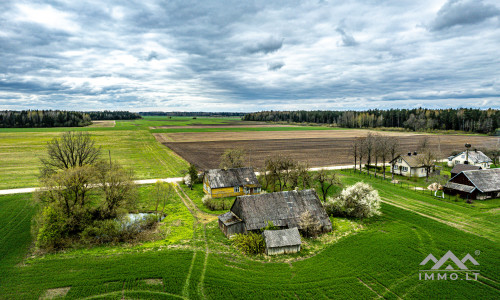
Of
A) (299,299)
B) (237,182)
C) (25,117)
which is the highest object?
(25,117)

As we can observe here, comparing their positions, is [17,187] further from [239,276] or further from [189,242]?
[239,276]

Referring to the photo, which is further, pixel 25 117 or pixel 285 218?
pixel 25 117

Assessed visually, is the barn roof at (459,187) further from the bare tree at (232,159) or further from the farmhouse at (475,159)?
the bare tree at (232,159)

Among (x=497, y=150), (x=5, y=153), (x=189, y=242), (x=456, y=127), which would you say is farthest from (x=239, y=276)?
(x=456, y=127)

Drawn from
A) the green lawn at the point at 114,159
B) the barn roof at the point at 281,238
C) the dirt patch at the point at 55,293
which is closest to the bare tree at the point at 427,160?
the barn roof at the point at 281,238

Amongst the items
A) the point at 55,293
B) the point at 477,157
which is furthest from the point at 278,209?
the point at 477,157

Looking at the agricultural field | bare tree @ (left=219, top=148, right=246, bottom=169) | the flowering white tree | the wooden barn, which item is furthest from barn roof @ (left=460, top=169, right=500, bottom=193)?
bare tree @ (left=219, top=148, right=246, bottom=169)
